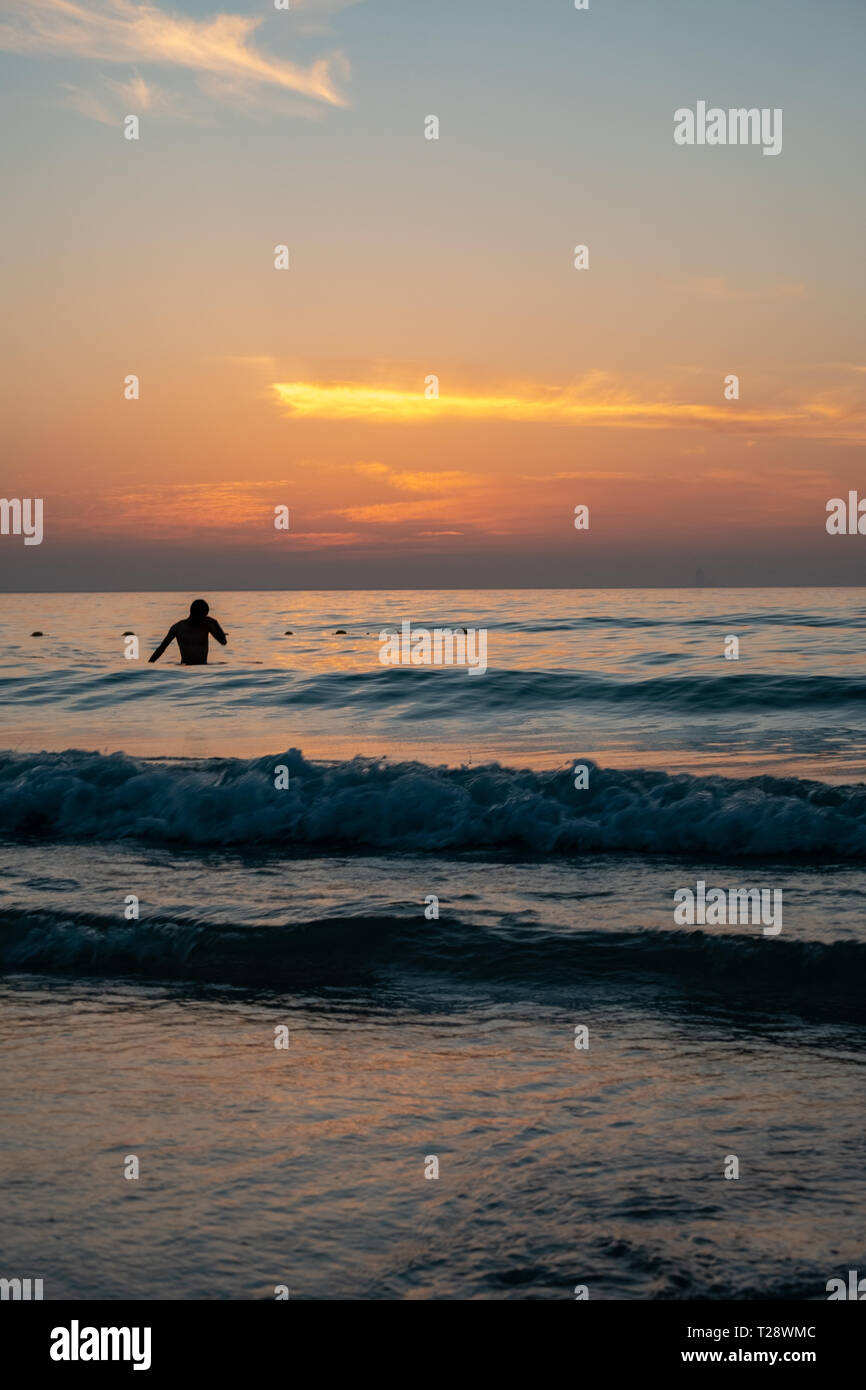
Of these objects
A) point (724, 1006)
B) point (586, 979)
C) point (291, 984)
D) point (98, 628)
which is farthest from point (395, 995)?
point (98, 628)

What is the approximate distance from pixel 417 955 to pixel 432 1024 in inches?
49.7

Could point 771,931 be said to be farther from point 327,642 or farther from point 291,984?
point 327,642

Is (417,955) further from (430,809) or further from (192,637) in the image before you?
(192,637)

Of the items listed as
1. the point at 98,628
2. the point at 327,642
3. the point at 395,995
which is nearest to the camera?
the point at 395,995

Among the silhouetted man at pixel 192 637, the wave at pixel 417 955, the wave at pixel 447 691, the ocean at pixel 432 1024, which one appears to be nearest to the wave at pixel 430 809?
the ocean at pixel 432 1024

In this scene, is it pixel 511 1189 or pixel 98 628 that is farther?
pixel 98 628

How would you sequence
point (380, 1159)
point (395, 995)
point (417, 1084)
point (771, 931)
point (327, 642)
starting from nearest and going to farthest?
point (380, 1159) → point (417, 1084) → point (395, 995) → point (771, 931) → point (327, 642)

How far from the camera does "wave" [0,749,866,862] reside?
1170 cm

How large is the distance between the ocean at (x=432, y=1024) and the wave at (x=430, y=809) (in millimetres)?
45

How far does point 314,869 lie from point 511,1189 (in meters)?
6.66

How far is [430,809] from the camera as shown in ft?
42.2

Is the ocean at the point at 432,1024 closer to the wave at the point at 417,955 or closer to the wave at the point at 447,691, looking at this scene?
the wave at the point at 417,955

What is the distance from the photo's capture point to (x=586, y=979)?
276 inches
